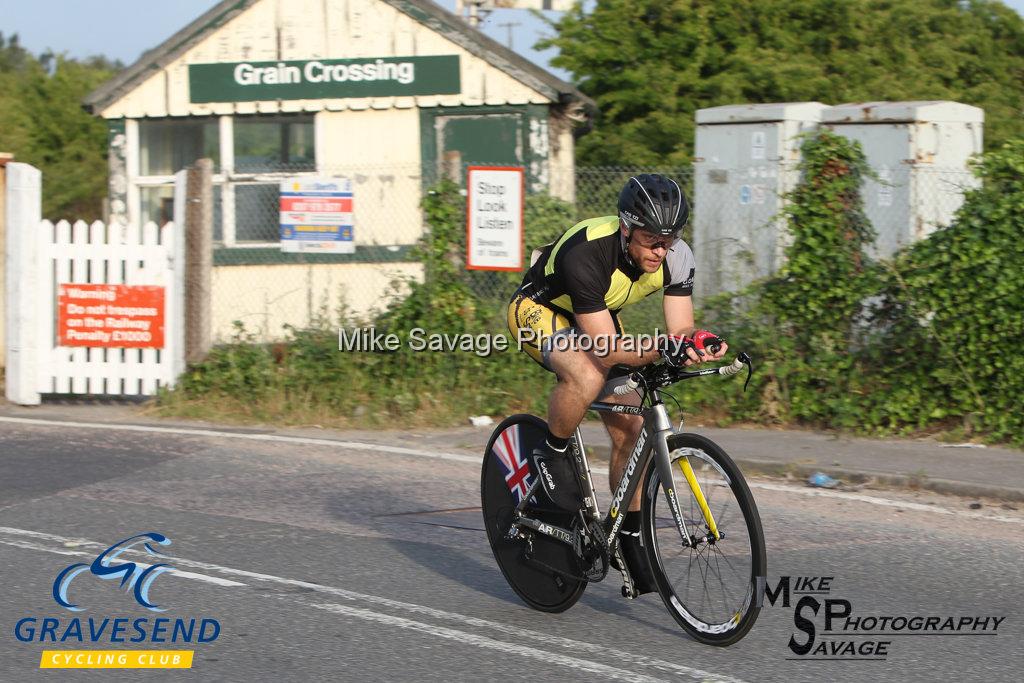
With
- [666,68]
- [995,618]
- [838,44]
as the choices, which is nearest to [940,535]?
[995,618]

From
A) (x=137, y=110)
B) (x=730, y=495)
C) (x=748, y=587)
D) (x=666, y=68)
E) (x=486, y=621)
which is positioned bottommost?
(x=486, y=621)

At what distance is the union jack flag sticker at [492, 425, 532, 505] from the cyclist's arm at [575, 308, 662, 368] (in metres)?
0.87

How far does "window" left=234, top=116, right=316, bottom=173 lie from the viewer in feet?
48.9

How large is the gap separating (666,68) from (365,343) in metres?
9.12

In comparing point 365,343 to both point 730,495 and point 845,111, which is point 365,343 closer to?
point 845,111

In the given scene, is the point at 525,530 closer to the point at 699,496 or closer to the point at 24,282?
the point at 699,496

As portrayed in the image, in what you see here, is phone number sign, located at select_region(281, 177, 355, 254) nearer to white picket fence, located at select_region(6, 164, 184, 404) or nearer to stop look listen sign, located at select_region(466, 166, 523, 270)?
white picket fence, located at select_region(6, 164, 184, 404)

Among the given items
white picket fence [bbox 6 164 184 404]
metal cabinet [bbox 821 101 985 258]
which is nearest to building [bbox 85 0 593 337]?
white picket fence [bbox 6 164 184 404]

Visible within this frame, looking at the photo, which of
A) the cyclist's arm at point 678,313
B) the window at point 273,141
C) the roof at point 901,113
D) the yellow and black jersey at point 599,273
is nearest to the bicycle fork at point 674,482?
the cyclist's arm at point 678,313

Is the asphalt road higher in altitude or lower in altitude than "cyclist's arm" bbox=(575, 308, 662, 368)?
lower

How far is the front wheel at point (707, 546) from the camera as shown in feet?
14.8

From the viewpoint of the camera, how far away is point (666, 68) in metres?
18.4

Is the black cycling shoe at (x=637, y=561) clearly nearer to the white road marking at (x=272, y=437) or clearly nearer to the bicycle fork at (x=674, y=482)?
the bicycle fork at (x=674, y=482)

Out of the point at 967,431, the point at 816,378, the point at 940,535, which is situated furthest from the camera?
the point at 816,378
